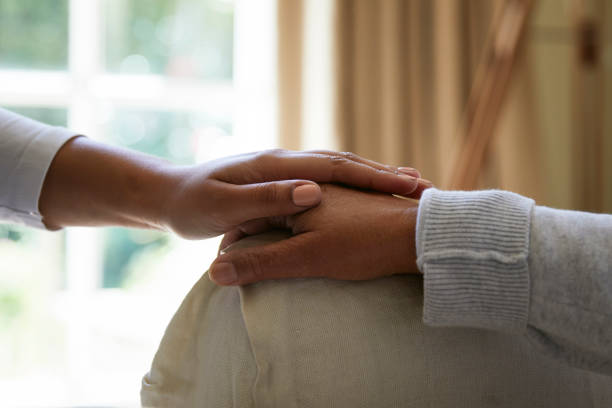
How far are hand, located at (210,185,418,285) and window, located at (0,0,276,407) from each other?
1.76 metres

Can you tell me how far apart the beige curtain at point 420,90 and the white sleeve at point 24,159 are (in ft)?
4.85

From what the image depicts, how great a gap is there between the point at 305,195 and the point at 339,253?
0.29 feet

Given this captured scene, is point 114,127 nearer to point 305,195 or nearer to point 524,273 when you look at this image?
point 305,195

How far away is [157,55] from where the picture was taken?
8.04ft

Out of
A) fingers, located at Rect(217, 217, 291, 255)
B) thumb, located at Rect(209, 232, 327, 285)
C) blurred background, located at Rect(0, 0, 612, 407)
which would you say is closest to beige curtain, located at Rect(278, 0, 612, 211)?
blurred background, located at Rect(0, 0, 612, 407)

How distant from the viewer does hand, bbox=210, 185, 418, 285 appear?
59cm

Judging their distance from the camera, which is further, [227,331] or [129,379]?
[129,379]

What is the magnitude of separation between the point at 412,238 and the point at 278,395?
0.22 metres

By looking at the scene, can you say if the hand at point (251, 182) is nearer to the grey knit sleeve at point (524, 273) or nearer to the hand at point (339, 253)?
the hand at point (339, 253)

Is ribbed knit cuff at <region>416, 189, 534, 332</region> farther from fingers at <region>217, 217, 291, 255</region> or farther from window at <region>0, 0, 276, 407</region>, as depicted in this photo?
window at <region>0, 0, 276, 407</region>

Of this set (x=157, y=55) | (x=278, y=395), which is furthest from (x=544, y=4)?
(x=278, y=395)

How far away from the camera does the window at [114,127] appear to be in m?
2.30

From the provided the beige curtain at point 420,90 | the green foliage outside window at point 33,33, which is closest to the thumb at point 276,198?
the beige curtain at point 420,90

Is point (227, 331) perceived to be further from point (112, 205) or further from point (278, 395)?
point (112, 205)
